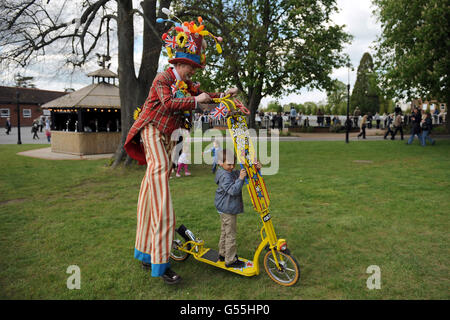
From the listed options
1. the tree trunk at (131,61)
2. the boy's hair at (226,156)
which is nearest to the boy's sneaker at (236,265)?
the boy's hair at (226,156)

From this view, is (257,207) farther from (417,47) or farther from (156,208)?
(417,47)

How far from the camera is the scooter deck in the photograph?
4.17 m

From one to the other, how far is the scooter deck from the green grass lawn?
0.11m

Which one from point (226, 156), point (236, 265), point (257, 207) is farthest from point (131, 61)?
point (236, 265)

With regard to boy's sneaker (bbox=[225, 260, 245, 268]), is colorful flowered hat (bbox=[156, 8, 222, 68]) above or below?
above

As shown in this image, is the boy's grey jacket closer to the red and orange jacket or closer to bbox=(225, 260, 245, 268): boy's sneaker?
bbox=(225, 260, 245, 268): boy's sneaker

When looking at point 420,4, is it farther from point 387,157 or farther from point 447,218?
point 447,218

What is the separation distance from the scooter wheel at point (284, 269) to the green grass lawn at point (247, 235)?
93 millimetres

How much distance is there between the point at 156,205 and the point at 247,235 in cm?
209

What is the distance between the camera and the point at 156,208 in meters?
4.09

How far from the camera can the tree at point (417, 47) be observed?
18.4 meters

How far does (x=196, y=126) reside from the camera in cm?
3425

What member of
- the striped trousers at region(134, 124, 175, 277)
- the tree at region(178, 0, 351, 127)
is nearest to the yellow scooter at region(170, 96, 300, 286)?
the striped trousers at region(134, 124, 175, 277)

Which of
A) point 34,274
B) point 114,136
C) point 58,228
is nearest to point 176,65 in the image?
point 34,274
